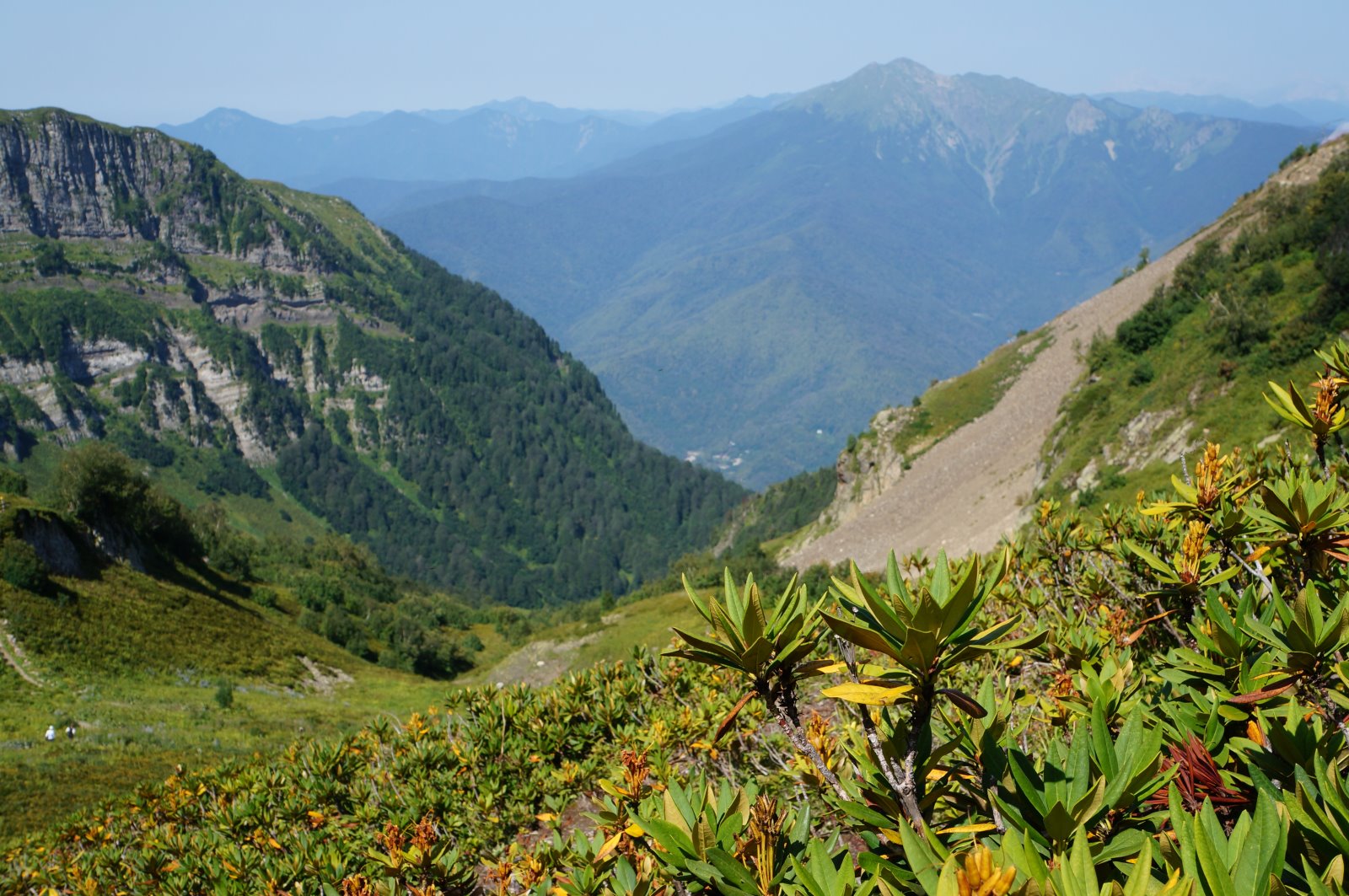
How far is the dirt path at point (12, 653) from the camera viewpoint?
32.1 metres

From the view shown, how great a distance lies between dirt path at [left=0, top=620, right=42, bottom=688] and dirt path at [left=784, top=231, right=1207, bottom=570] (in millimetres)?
36122

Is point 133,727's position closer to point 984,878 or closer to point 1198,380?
point 984,878

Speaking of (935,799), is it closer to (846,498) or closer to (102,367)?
(846,498)

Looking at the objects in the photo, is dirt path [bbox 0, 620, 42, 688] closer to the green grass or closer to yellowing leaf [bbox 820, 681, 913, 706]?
the green grass

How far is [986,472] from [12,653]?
46.0 m

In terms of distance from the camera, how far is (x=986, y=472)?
137ft

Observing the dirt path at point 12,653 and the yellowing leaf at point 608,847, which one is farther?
the dirt path at point 12,653

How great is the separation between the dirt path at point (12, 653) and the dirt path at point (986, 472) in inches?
1422

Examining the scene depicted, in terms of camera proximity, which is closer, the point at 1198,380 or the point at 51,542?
the point at 1198,380

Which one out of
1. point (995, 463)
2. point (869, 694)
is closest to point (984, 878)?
point (869, 694)

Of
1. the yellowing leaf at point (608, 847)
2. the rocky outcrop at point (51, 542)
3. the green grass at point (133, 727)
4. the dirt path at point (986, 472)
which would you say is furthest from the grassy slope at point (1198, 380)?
the rocky outcrop at point (51, 542)

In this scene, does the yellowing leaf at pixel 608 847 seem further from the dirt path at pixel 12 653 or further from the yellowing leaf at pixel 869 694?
the dirt path at pixel 12 653

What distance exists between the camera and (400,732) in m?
9.67

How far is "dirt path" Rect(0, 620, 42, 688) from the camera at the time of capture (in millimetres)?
32062
